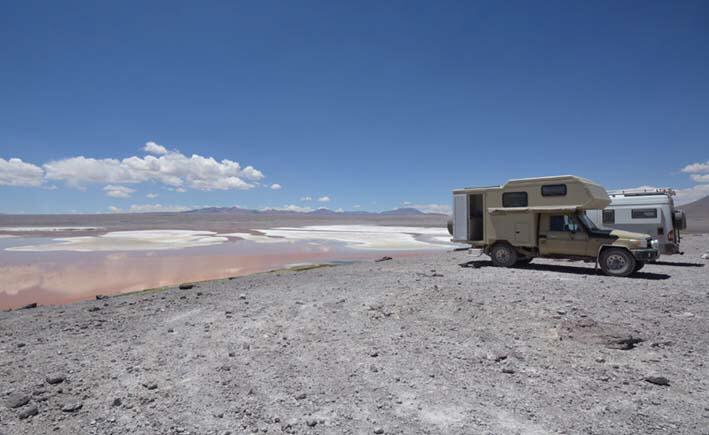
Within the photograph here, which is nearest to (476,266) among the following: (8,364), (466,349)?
(466,349)

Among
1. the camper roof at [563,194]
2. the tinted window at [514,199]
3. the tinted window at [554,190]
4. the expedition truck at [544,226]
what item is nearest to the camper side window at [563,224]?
the expedition truck at [544,226]

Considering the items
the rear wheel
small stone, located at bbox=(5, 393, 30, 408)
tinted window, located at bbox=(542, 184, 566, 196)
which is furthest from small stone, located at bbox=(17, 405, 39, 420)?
the rear wheel

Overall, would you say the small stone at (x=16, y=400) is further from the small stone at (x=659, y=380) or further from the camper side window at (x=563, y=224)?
the camper side window at (x=563, y=224)

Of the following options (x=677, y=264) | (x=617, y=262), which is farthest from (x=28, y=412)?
(x=677, y=264)

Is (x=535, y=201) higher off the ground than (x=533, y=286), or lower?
higher

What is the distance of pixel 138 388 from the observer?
5.05m

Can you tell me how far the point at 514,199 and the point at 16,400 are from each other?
1442 cm

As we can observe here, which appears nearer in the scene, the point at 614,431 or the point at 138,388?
the point at 614,431

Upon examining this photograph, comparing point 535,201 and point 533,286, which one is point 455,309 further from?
point 535,201

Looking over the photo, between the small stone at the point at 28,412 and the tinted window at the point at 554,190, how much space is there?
14.4 metres

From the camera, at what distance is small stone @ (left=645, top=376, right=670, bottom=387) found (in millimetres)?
4735

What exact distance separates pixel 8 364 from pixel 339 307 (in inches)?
228

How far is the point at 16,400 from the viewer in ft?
15.6

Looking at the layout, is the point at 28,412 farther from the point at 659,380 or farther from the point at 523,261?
the point at 523,261
